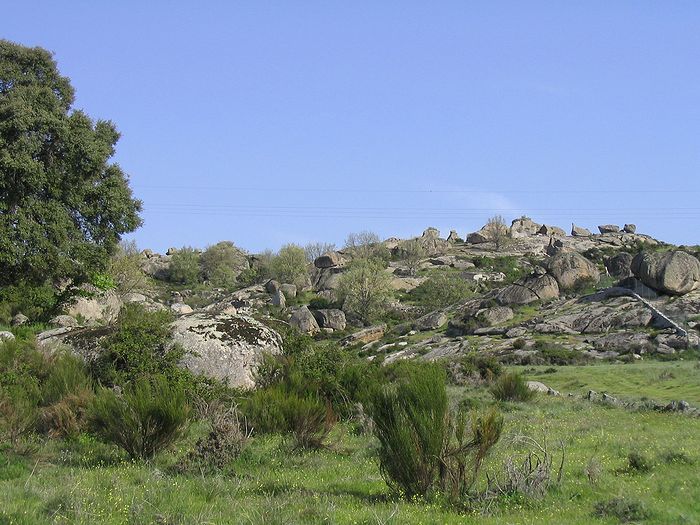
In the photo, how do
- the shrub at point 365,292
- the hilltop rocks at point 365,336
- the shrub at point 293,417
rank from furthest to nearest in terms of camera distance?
the shrub at point 365,292
the hilltop rocks at point 365,336
the shrub at point 293,417

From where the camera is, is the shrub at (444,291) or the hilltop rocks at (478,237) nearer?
the shrub at (444,291)

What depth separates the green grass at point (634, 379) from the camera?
86.3 ft

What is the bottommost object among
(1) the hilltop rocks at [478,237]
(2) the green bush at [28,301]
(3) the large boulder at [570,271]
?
(2) the green bush at [28,301]

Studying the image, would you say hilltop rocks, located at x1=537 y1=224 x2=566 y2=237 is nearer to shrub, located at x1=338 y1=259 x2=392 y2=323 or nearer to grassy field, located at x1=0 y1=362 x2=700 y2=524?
shrub, located at x1=338 y1=259 x2=392 y2=323

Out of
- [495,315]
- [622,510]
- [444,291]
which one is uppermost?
[444,291]

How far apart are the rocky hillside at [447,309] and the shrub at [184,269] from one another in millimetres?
1628

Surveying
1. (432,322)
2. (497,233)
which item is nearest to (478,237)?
(497,233)

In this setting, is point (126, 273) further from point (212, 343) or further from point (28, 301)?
point (212, 343)

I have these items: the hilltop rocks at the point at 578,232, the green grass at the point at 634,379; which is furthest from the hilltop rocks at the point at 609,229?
the green grass at the point at 634,379

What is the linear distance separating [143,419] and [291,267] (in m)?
92.5

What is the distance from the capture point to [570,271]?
66812 mm

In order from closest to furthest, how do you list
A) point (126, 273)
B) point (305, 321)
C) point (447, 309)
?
1. point (126, 273)
2. point (447, 309)
3. point (305, 321)

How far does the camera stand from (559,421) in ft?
53.8

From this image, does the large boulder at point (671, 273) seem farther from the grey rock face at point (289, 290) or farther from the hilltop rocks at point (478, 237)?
the hilltop rocks at point (478, 237)
